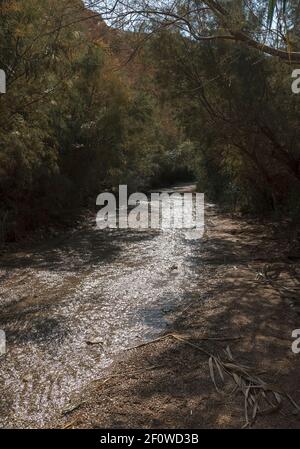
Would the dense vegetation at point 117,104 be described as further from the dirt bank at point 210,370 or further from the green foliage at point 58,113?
the dirt bank at point 210,370

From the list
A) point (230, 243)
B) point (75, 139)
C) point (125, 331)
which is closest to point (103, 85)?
point (75, 139)

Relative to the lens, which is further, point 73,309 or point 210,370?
point 73,309

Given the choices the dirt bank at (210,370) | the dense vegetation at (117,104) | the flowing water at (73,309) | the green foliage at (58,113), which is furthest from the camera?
the green foliage at (58,113)

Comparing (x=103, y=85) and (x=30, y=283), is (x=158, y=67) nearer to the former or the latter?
(x=103, y=85)

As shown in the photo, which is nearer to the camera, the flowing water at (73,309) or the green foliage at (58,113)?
the flowing water at (73,309)

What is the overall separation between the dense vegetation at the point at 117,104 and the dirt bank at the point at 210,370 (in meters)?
Answer: 2.85

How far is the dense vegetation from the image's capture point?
24.3ft

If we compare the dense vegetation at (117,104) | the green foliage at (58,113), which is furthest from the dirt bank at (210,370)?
the green foliage at (58,113)

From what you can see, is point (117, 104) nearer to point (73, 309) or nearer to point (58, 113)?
point (58, 113)

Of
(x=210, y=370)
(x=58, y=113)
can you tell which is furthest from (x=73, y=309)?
(x=58, y=113)

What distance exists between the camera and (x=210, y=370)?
3.85 metres

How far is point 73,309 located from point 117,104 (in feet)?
29.1

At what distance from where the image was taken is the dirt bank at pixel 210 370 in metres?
3.21
